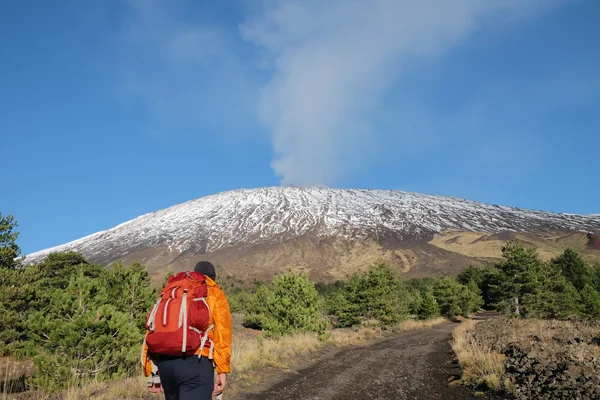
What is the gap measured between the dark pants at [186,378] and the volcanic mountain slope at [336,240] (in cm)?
11060

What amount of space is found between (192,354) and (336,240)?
15978cm

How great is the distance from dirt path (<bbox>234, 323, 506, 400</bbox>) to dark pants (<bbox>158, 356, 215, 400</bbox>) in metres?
5.65

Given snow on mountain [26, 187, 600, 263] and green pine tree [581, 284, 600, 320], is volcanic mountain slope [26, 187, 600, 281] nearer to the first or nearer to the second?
snow on mountain [26, 187, 600, 263]

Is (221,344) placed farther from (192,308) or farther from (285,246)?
(285,246)

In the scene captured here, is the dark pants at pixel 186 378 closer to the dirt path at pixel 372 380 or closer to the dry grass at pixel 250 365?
the dry grass at pixel 250 365

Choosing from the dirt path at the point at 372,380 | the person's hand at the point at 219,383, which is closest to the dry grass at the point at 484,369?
the dirt path at the point at 372,380

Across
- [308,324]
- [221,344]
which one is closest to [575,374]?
[221,344]

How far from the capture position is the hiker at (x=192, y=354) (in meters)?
3.19

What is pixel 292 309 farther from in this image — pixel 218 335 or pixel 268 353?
pixel 218 335

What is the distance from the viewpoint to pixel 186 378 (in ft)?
10.5

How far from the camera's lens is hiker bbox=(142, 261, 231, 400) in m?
3.19

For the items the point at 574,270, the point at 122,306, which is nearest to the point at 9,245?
the point at 122,306

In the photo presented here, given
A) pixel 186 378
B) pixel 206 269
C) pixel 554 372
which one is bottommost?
pixel 554 372

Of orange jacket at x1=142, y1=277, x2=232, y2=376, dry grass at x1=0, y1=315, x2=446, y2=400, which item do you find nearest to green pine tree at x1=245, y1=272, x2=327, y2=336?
dry grass at x1=0, y1=315, x2=446, y2=400
